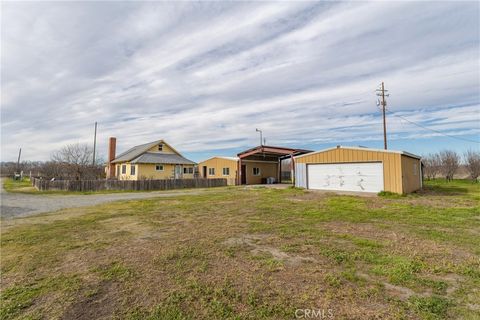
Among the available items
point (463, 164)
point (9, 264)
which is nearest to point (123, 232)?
→ point (9, 264)

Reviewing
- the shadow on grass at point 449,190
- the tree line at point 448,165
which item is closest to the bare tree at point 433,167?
the tree line at point 448,165

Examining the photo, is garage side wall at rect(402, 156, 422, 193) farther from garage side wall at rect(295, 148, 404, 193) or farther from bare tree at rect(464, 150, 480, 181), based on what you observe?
bare tree at rect(464, 150, 480, 181)

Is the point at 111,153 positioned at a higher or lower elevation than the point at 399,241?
higher

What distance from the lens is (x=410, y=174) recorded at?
15477 millimetres

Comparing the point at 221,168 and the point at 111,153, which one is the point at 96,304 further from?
the point at 111,153

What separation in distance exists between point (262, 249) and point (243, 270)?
42.5 inches

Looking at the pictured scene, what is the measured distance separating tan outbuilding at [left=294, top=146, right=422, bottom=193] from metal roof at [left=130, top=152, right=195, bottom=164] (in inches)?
641

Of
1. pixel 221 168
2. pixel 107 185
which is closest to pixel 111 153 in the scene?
pixel 107 185

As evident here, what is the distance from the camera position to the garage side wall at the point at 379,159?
44.5ft

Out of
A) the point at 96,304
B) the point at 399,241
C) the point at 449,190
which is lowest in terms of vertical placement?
the point at 96,304

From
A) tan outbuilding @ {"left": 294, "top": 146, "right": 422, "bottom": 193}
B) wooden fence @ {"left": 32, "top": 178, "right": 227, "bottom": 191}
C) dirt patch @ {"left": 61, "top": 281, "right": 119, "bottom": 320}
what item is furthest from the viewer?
wooden fence @ {"left": 32, "top": 178, "right": 227, "bottom": 191}

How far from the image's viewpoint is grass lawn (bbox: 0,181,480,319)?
289 centimetres

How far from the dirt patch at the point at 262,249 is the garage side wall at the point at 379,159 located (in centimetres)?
1085

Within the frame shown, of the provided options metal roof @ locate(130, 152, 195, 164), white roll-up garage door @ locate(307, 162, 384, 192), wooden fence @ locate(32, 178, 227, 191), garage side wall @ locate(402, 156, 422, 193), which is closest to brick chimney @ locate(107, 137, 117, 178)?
metal roof @ locate(130, 152, 195, 164)
